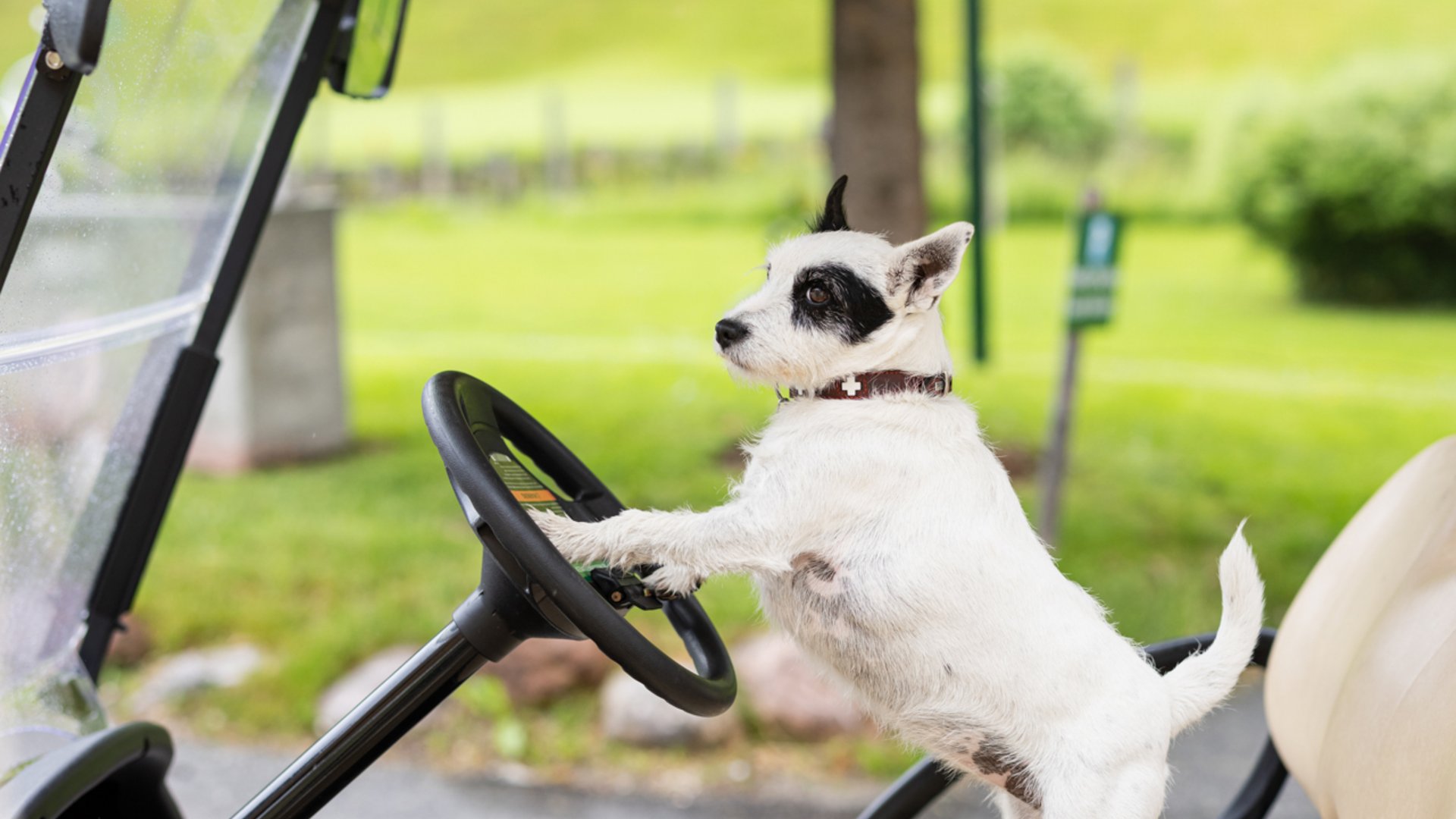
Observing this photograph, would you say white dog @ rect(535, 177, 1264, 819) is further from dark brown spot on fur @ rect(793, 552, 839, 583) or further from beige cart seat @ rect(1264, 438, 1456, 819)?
beige cart seat @ rect(1264, 438, 1456, 819)

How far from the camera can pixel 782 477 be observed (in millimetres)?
1117

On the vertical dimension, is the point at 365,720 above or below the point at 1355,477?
above

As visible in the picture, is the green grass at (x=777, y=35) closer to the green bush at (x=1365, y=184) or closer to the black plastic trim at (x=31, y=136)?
the green bush at (x=1365, y=184)

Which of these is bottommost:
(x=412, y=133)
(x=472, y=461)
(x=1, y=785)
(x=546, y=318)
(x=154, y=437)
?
(x=546, y=318)

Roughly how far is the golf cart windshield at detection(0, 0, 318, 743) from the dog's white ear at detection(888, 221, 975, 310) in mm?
787

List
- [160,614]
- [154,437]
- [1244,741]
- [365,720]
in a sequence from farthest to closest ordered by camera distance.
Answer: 1. [160,614]
2. [1244,741]
3. [154,437]
4. [365,720]

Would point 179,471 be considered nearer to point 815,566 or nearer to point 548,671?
point 815,566

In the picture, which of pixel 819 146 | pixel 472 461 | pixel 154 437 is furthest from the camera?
pixel 819 146

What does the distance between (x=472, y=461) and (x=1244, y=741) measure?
2.86 metres

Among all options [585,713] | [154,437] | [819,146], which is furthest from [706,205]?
[154,437]

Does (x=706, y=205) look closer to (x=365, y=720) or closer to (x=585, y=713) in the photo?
(x=585, y=713)

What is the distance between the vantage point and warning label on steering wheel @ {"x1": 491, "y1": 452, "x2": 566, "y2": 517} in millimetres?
1253

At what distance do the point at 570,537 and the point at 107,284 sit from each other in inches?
29.1

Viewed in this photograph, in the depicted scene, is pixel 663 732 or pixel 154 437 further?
pixel 663 732
